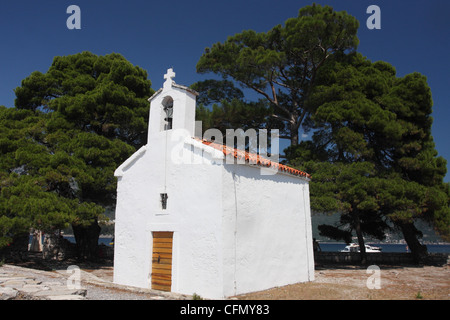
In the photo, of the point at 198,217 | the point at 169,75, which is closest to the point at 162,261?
the point at 198,217

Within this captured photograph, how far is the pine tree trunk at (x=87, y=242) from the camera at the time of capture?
56.6ft

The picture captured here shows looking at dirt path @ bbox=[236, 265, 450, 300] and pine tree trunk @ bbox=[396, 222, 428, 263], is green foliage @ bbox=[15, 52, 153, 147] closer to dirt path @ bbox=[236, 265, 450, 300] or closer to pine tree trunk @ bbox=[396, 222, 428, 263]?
dirt path @ bbox=[236, 265, 450, 300]

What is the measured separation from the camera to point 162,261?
927cm

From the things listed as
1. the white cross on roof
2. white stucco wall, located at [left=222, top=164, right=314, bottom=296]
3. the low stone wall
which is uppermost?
the white cross on roof

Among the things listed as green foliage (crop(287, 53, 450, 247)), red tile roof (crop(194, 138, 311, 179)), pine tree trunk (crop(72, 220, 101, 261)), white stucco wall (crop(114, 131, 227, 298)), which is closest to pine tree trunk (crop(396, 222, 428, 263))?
green foliage (crop(287, 53, 450, 247))

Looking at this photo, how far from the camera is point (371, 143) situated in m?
18.3

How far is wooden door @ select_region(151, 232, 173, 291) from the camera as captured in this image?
9.06 metres

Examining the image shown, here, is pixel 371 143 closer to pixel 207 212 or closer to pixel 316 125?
pixel 316 125

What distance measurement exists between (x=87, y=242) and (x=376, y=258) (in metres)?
16.5

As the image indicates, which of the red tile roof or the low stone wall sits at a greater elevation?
the red tile roof

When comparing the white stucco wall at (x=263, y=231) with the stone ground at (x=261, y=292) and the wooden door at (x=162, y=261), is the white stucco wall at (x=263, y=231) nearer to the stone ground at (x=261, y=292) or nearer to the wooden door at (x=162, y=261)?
the stone ground at (x=261, y=292)

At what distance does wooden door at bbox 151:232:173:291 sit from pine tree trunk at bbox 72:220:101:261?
29.7ft

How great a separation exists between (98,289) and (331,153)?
14.1 metres
